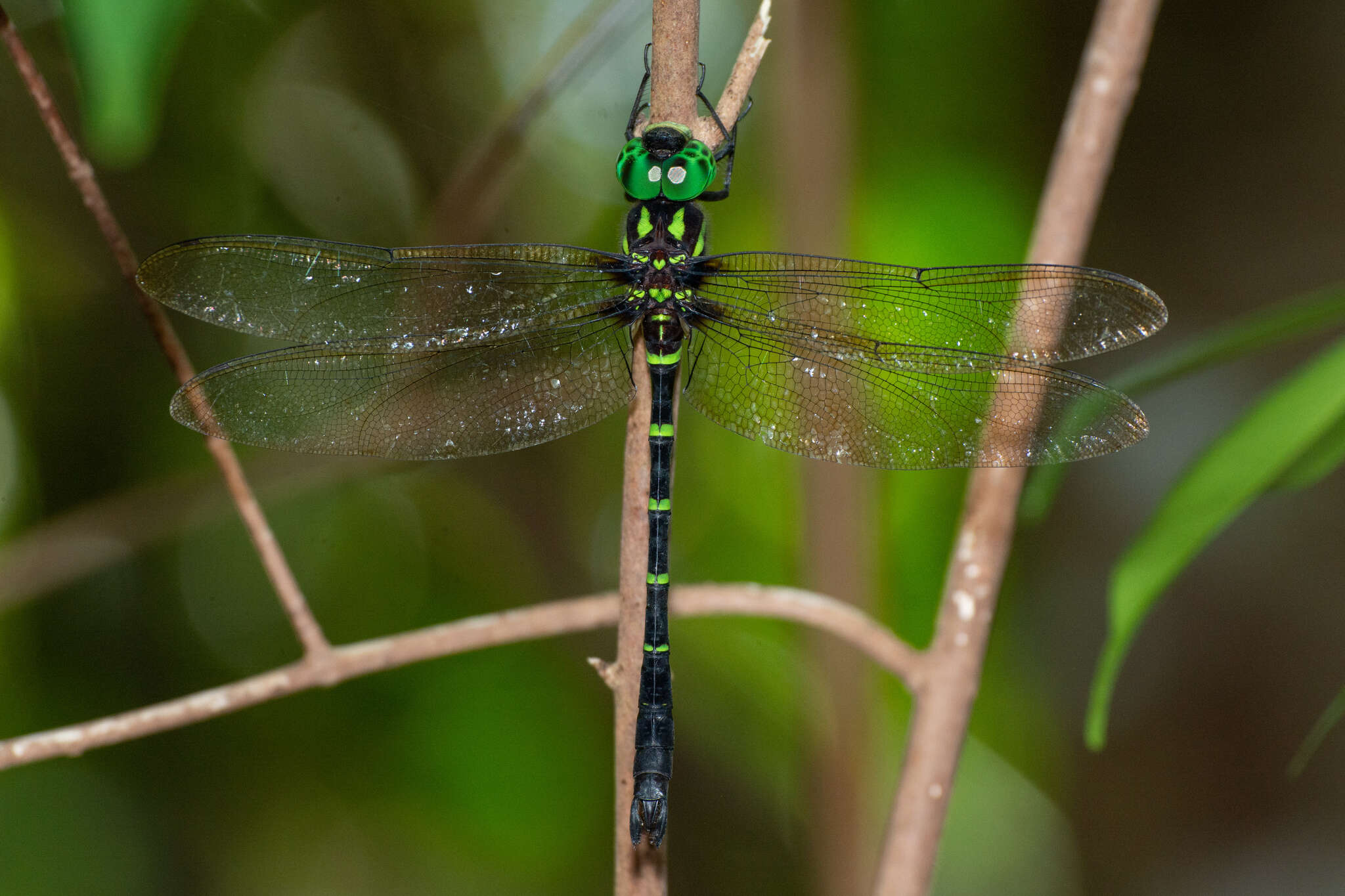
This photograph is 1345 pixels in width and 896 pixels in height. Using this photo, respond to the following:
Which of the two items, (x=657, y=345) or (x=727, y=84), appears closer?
(x=727, y=84)

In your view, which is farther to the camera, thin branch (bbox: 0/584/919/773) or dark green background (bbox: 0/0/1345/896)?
dark green background (bbox: 0/0/1345/896)

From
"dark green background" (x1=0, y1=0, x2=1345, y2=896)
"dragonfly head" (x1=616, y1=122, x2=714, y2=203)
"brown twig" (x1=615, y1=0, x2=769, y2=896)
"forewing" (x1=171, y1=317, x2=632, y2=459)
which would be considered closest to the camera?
"brown twig" (x1=615, y1=0, x2=769, y2=896)

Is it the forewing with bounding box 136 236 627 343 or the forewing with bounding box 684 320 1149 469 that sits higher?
the forewing with bounding box 136 236 627 343

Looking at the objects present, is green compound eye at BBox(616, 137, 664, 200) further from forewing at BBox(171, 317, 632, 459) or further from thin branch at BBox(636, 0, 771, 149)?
forewing at BBox(171, 317, 632, 459)

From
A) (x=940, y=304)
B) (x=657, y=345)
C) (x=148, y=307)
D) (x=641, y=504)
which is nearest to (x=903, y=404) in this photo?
(x=940, y=304)

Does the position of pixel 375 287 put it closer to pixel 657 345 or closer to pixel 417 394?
pixel 417 394

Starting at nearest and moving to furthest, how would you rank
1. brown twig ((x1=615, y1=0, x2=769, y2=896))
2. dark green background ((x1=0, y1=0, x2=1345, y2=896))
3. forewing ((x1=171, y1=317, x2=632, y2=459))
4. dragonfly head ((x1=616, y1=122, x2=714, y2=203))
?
brown twig ((x1=615, y1=0, x2=769, y2=896)), dragonfly head ((x1=616, y1=122, x2=714, y2=203)), forewing ((x1=171, y1=317, x2=632, y2=459)), dark green background ((x1=0, y1=0, x2=1345, y2=896))

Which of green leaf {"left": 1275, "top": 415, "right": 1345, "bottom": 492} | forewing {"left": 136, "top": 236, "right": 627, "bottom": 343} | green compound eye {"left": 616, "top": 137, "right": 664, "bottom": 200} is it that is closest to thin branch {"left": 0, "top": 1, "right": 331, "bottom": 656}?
forewing {"left": 136, "top": 236, "right": 627, "bottom": 343}
